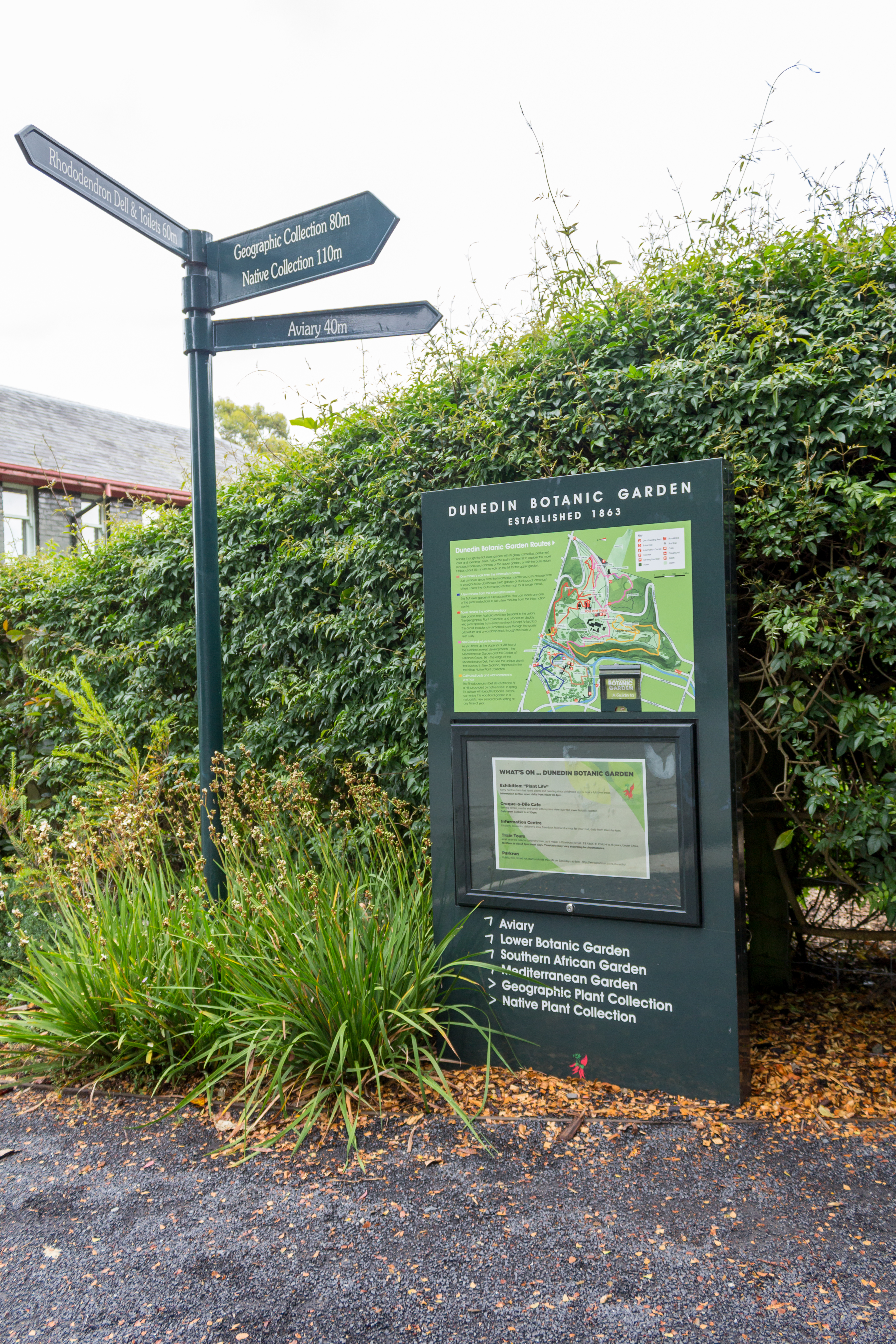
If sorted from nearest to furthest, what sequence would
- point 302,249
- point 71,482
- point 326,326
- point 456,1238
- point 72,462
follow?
point 456,1238
point 302,249
point 326,326
point 71,482
point 72,462

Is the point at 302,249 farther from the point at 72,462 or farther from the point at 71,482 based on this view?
the point at 72,462

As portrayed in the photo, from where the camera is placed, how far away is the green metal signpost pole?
3666 mm

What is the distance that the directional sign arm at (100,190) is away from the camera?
3084 millimetres

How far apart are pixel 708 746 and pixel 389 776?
1681mm

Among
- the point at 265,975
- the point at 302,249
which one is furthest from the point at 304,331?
the point at 265,975

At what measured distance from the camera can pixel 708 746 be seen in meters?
2.78

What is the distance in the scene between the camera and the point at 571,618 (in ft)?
9.93

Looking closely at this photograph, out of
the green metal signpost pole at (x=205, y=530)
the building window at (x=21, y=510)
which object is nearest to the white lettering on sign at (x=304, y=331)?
the green metal signpost pole at (x=205, y=530)

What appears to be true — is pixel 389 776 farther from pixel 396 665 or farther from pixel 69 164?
pixel 69 164

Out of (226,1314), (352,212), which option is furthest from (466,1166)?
(352,212)

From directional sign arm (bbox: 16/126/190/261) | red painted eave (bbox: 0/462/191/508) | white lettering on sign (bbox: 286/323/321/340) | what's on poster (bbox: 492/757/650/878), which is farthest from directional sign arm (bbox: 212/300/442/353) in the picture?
red painted eave (bbox: 0/462/191/508)

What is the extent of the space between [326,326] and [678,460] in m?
1.57

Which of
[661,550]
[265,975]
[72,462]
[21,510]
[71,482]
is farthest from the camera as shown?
[72,462]

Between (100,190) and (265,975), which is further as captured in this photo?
(100,190)
